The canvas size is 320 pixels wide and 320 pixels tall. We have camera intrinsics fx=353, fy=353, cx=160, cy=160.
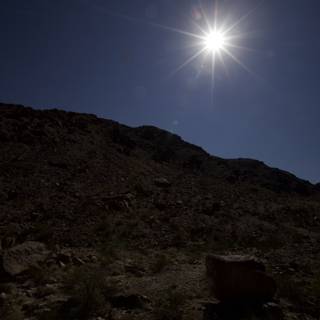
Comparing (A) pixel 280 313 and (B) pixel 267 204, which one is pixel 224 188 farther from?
(A) pixel 280 313

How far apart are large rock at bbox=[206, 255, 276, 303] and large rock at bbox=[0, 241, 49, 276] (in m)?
5.35

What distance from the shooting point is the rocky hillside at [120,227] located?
833 centimetres

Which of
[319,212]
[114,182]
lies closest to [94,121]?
[114,182]

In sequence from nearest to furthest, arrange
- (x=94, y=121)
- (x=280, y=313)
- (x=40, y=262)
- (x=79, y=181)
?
(x=280, y=313) → (x=40, y=262) → (x=79, y=181) → (x=94, y=121)

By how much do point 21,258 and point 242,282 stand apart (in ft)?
20.7

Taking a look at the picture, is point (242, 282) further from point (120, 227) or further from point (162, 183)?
point (162, 183)

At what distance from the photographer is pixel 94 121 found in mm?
36344

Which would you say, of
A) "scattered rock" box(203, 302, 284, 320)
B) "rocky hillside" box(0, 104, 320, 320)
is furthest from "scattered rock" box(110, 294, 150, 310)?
"scattered rock" box(203, 302, 284, 320)

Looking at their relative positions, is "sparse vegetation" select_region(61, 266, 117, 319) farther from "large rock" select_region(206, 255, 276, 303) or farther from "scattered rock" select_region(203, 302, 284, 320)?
"large rock" select_region(206, 255, 276, 303)

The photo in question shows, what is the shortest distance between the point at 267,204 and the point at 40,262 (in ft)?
56.7

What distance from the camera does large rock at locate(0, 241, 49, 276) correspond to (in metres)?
9.46

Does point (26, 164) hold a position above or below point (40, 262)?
above

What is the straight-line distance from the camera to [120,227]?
53.6 ft

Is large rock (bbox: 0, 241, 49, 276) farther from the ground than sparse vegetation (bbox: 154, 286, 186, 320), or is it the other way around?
large rock (bbox: 0, 241, 49, 276)
